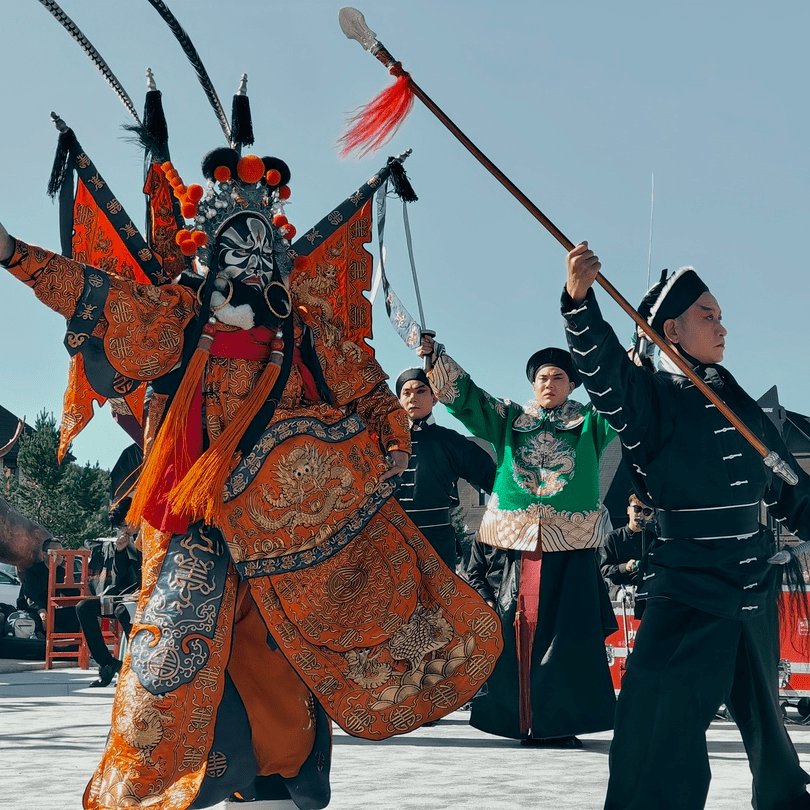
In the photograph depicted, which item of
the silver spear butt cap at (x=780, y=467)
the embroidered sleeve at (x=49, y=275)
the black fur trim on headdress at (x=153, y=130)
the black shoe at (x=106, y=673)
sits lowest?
the black shoe at (x=106, y=673)

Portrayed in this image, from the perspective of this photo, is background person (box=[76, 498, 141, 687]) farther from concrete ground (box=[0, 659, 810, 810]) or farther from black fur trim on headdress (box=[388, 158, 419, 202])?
black fur trim on headdress (box=[388, 158, 419, 202])

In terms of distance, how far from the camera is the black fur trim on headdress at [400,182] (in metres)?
5.32

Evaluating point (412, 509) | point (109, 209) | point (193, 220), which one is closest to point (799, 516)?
point (193, 220)

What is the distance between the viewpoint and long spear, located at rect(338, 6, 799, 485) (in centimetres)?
379

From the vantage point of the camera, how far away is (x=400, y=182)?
5359mm

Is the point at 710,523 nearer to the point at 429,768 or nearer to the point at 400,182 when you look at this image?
the point at 429,768

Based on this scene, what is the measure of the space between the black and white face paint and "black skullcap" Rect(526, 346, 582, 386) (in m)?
2.39

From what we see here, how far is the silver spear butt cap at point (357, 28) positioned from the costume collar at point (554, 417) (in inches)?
107

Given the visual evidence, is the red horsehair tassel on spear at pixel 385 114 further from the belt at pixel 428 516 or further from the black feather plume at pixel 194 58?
the belt at pixel 428 516

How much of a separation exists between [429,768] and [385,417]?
→ 158 centimetres

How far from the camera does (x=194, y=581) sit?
4.06 m

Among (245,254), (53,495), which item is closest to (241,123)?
(245,254)

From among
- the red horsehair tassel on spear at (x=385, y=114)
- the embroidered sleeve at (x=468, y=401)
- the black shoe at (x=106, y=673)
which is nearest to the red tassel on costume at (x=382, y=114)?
the red horsehair tassel on spear at (x=385, y=114)

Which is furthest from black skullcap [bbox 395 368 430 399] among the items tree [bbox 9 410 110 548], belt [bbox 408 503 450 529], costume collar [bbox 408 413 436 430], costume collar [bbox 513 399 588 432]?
tree [bbox 9 410 110 548]
